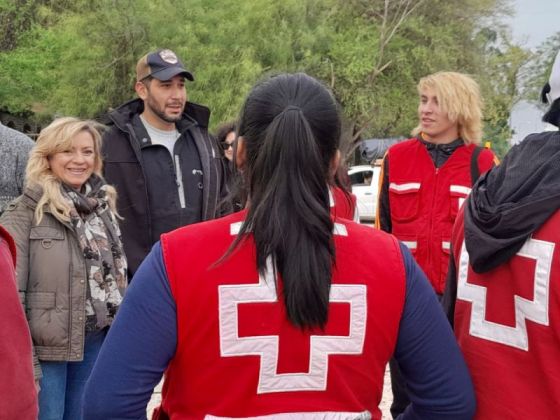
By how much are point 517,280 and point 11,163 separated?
115 inches

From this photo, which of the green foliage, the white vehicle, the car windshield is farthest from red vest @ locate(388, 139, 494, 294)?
the green foliage

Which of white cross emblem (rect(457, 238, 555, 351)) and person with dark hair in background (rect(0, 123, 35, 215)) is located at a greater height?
person with dark hair in background (rect(0, 123, 35, 215))

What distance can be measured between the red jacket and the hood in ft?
3.69

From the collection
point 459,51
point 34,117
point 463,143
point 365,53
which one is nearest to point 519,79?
point 459,51

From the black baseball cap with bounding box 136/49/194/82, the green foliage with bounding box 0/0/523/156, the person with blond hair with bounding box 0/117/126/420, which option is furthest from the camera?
the green foliage with bounding box 0/0/523/156

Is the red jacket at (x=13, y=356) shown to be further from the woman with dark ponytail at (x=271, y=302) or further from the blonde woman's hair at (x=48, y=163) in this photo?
the blonde woman's hair at (x=48, y=163)

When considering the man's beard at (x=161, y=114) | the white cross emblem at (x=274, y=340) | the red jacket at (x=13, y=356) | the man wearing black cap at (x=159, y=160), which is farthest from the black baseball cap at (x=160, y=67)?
the white cross emblem at (x=274, y=340)

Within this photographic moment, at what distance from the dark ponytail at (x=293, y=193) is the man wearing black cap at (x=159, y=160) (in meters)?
2.44

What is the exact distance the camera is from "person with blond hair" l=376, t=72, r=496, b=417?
12.4ft

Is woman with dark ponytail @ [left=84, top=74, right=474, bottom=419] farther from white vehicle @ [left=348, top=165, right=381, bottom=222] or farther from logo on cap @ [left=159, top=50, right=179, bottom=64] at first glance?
white vehicle @ [left=348, top=165, right=381, bottom=222]

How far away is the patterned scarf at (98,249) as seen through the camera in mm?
3473

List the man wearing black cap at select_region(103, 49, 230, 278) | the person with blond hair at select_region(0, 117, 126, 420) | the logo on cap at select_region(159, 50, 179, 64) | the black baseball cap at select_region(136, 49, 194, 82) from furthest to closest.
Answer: the logo on cap at select_region(159, 50, 179, 64) → the black baseball cap at select_region(136, 49, 194, 82) → the man wearing black cap at select_region(103, 49, 230, 278) → the person with blond hair at select_region(0, 117, 126, 420)

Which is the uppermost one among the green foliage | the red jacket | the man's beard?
the green foliage

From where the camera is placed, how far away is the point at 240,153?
1.69 meters
